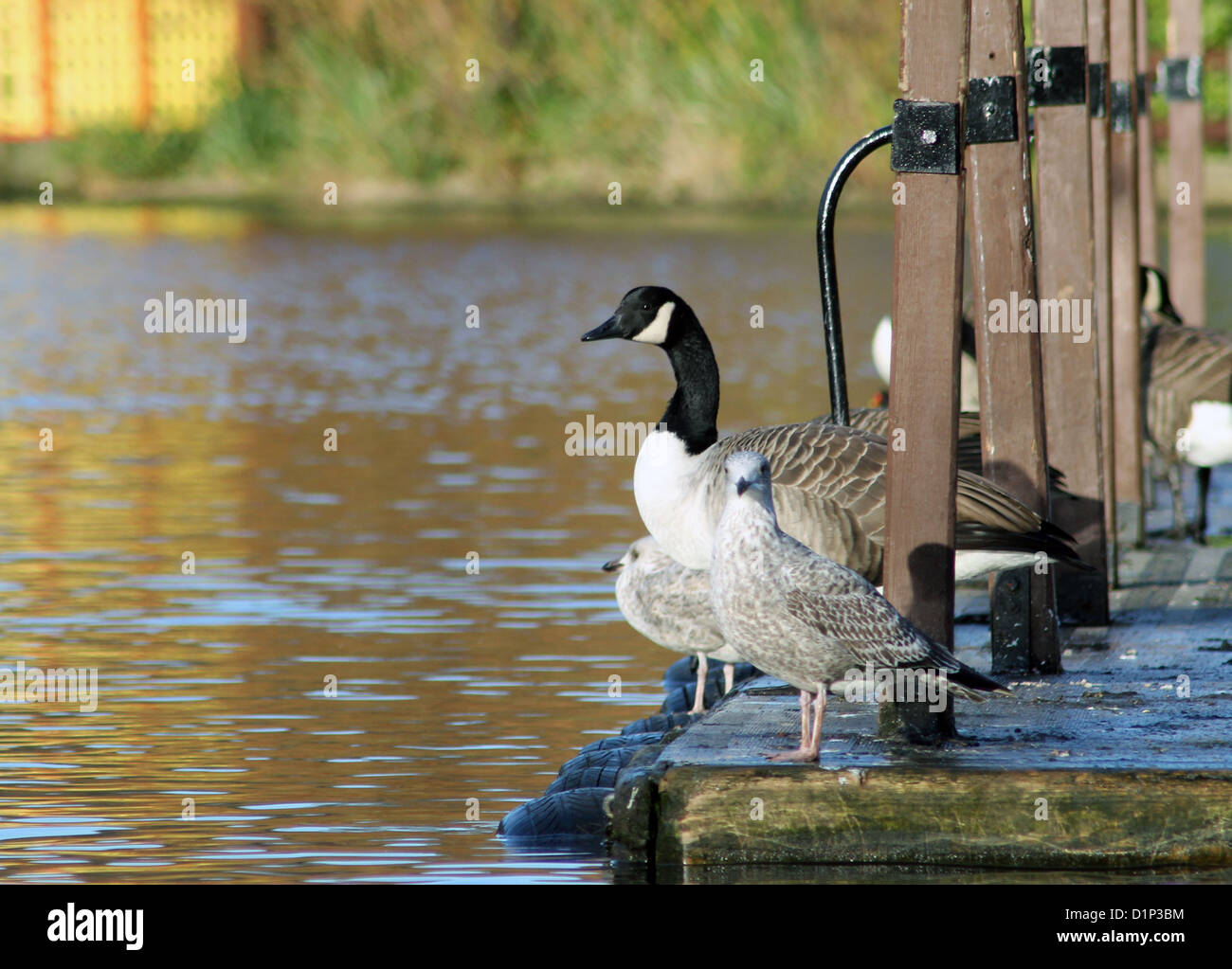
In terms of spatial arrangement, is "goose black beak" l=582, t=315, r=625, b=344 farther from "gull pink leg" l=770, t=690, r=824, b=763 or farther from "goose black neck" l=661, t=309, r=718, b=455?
"gull pink leg" l=770, t=690, r=824, b=763

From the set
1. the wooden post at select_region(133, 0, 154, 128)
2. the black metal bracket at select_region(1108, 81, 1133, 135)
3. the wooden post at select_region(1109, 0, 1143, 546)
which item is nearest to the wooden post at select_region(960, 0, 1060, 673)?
the wooden post at select_region(1109, 0, 1143, 546)

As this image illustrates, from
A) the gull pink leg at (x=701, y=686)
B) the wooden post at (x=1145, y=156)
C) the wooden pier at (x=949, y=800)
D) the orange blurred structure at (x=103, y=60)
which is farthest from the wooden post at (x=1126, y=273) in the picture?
the orange blurred structure at (x=103, y=60)

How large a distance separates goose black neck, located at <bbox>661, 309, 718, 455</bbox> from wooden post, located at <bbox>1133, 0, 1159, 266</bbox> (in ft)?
15.4

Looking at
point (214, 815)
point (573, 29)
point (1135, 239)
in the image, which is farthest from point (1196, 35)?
point (573, 29)

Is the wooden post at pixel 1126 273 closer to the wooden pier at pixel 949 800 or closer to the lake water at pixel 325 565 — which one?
the lake water at pixel 325 565

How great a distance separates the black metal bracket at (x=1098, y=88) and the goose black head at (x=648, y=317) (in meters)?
2.17

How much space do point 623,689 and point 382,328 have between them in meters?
16.1

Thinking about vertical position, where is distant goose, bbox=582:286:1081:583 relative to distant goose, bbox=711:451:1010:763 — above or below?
above

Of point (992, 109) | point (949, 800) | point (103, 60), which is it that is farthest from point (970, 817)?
point (103, 60)

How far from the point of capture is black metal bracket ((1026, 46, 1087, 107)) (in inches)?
334

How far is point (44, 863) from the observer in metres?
6.30

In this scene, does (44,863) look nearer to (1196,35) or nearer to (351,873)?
(351,873)

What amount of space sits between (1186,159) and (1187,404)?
180 inches
